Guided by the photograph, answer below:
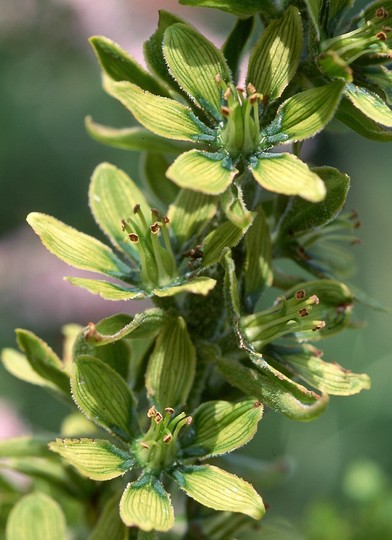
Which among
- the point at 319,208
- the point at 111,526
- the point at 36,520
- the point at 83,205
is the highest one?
the point at 319,208

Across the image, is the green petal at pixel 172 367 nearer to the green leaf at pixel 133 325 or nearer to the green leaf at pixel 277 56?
the green leaf at pixel 133 325

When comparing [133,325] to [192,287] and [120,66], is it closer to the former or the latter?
[192,287]

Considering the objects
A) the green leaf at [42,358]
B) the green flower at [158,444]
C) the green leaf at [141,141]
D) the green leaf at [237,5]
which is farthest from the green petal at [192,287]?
the green leaf at [237,5]

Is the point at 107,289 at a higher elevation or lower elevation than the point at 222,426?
higher

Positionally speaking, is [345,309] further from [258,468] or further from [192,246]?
[258,468]

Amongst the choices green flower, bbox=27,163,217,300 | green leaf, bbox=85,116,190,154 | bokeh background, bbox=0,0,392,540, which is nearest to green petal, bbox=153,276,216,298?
green flower, bbox=27,163,217,300

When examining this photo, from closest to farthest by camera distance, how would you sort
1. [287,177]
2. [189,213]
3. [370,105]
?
[287,177] < [370,105] < [189,213]

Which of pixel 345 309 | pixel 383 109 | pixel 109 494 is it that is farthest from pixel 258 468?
Result: pixel 383 109

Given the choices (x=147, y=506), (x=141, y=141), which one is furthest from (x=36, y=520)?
(x=141, y=141)
